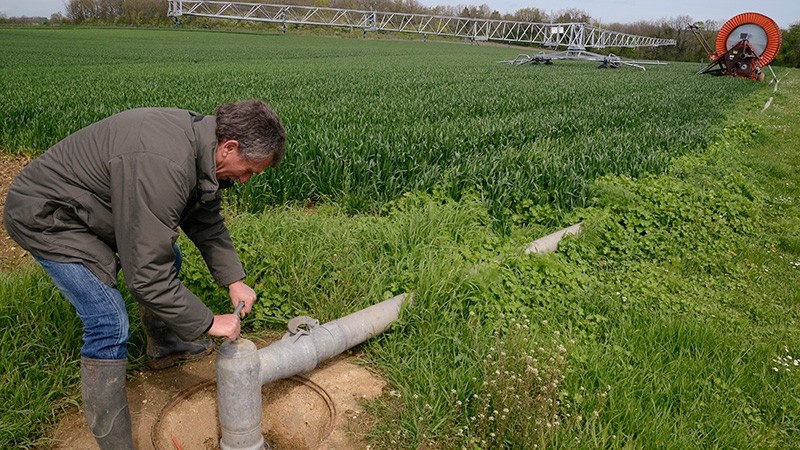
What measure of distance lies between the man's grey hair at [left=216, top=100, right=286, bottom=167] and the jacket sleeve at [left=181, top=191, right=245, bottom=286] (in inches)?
24.1

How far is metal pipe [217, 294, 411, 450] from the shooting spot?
2377mm

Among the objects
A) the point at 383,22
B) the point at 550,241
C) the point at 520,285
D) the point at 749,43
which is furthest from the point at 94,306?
the point at 383,22

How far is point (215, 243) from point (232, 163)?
70cm

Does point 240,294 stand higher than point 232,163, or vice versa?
point 232,163

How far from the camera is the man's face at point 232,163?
90.6 inches

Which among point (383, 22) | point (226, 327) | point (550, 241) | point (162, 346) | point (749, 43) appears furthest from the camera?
point (383, 22)

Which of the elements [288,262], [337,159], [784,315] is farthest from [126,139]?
[784,315]

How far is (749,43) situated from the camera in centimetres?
2711

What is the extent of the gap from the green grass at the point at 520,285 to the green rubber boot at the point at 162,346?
17 cm

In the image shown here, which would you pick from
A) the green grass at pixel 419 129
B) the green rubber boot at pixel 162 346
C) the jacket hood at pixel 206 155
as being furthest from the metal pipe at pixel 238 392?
the green grass at pixel 419 129

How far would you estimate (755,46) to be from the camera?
27.2 metres

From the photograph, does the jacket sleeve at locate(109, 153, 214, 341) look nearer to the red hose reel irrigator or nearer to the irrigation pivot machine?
the red hose reel irrigator

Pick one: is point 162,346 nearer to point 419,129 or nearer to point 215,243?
point 215,243

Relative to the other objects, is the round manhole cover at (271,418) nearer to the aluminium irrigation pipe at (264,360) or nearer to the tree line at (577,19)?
the aluminium irrigation pipe at (264,360)
